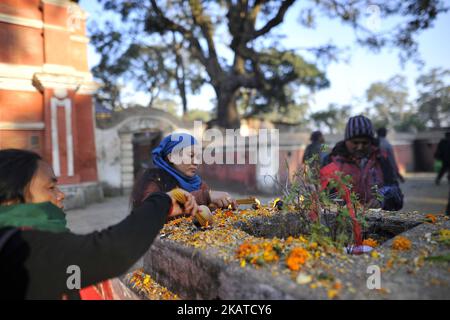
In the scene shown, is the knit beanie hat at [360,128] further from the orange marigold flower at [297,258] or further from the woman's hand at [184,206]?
the woman's hand at [184,206]

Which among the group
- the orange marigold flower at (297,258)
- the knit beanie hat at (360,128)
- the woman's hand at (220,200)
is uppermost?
the knit beanie hat at (360,128)

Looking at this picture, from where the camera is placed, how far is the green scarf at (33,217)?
1.11 m

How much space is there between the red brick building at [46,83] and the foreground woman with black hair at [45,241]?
888 cm

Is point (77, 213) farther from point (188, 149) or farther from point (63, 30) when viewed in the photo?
point (188, 149)

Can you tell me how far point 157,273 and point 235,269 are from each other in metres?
0.78

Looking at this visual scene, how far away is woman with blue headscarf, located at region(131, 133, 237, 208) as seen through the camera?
242cm

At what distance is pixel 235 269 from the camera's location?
4.22 feet

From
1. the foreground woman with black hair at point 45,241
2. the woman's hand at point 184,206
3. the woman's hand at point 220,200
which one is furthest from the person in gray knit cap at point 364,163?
the foreground woman with black hair at point 45,241

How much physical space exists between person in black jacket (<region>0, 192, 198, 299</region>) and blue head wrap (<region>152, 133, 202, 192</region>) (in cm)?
139

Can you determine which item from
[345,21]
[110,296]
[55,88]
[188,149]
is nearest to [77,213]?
[55,88]

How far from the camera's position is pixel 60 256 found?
103cm

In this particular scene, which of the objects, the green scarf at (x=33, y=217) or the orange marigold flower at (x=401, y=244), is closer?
the green scarf at (x=33, y=217)

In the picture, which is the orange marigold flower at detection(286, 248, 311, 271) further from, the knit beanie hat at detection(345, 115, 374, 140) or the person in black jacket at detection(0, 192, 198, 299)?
the knit beanie hat at detection(345, 115, 374, 140)

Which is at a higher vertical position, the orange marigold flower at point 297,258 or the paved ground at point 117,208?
the orange marigold flower at point 297,258
